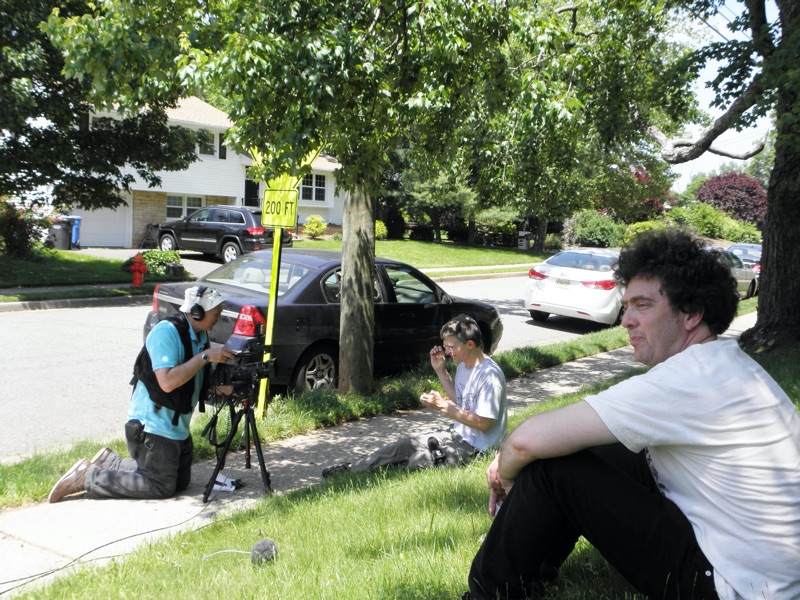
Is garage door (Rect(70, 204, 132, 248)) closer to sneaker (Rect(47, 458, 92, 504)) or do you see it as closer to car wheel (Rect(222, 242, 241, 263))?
car wheel (Rect(222, 242, 241, 263))

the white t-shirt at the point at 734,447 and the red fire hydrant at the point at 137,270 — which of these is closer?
the white t-shirt at the point at 734,447

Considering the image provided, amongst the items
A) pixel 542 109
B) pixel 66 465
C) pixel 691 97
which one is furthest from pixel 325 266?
pixel 691 97

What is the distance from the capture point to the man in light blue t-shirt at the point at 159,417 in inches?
199

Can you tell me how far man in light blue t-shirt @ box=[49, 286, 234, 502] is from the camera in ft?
16.6

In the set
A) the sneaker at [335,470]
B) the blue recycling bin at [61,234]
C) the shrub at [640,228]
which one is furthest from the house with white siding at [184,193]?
the sneaker at [335,470]

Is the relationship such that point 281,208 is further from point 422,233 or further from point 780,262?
point 422,233

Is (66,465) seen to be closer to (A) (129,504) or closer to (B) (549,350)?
(A) (129,504)

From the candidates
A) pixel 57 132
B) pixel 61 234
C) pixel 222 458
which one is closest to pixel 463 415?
pixel 222 458

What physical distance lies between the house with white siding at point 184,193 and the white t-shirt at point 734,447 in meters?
26.9

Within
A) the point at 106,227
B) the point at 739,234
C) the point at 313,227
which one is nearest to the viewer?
the point at 106,227

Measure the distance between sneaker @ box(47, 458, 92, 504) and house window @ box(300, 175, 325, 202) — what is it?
36219 millimetres

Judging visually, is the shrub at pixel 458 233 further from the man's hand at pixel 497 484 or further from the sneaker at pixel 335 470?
the man's hand at pixel 497 484

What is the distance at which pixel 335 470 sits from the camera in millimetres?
5621

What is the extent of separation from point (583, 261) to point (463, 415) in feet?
34.1
